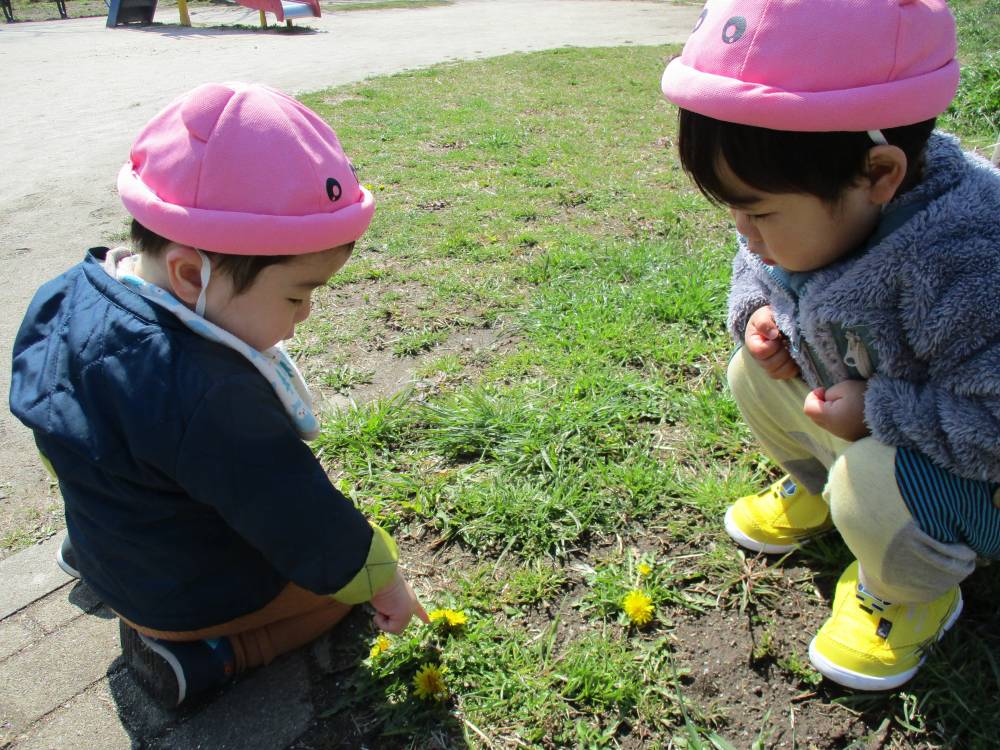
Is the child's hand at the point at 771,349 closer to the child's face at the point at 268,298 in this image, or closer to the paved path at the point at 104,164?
the child's face at the point at 268,298

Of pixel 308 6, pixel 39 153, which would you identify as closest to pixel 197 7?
pixel 308 6

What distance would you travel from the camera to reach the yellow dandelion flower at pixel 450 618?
1999 millimetres

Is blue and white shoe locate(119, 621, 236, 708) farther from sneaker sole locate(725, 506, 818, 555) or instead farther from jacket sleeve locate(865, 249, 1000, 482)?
jacket sleeve locate(865, 249, 1000, 482)

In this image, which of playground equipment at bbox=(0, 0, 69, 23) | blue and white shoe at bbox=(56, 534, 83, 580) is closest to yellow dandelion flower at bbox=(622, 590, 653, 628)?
blue and white shoe at bbox=(56, 534, 83, 580)

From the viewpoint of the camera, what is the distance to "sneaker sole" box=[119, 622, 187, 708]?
5.91 ft

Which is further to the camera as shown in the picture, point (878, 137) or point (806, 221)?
point (806, 221)

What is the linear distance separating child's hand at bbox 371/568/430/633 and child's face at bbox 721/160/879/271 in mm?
1117

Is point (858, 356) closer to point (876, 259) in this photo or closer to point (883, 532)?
point (876, 259)

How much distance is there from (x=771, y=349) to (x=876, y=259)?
417 millimetres

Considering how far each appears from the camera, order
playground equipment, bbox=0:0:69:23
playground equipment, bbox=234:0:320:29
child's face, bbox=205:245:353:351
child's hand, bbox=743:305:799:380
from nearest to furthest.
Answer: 1. child's face, bbox=205:245:353:351
2. child's hand, bbox=743:305:799:380
3. playground equipment, bbox=234:0:320:29
4. playground equipment, bbox=0:0:69:23

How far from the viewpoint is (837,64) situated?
1.45 meters

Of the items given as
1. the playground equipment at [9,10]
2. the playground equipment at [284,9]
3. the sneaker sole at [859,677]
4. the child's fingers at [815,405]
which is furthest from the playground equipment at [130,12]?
the sneaker sole at [859,677]

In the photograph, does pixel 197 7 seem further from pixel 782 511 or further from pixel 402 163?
pixel 782 511

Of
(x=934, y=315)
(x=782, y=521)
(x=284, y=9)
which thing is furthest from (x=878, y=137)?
(x=284, y=9)
